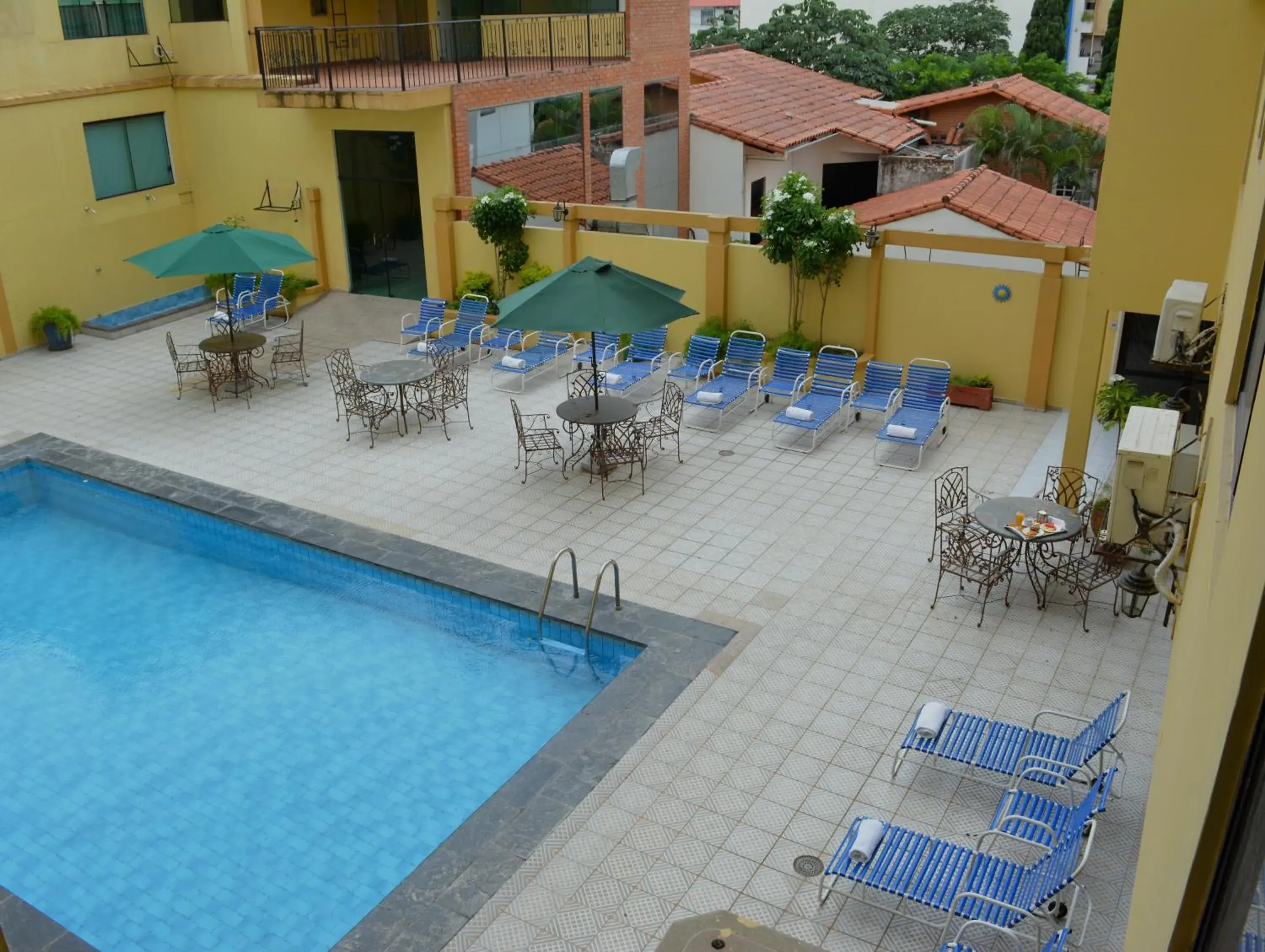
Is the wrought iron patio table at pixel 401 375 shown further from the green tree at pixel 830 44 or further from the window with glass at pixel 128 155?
the green tree at pixel 830 44

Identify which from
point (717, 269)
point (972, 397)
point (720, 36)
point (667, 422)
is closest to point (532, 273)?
point (717, 269)

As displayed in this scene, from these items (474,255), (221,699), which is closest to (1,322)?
(474,255)

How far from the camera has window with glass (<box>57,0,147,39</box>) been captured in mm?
19953

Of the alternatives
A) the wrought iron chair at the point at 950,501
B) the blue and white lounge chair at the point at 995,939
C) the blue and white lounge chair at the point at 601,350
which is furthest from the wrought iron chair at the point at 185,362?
the blue and white lounge chair at the point at 995,939

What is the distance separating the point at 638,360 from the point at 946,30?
142 feet

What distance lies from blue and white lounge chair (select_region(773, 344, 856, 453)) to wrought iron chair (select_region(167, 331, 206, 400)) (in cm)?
885

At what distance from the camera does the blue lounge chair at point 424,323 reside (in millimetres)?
19109

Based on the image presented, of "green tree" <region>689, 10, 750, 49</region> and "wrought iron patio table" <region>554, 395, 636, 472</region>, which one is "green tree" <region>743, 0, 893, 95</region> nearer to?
"green tree" <region>689, 10, 750, 49</region>

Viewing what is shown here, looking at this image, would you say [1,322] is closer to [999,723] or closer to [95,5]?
[95,5]

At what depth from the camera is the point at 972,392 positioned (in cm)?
1591

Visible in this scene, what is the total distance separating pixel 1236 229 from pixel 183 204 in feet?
65.7

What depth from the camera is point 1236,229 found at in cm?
833

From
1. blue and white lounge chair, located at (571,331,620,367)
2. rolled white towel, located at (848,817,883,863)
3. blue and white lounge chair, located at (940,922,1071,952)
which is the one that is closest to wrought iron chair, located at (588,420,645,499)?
blue and white lounge chair, located at (571,331,620,367)

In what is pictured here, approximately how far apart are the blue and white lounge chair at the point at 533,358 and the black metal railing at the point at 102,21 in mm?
9925
